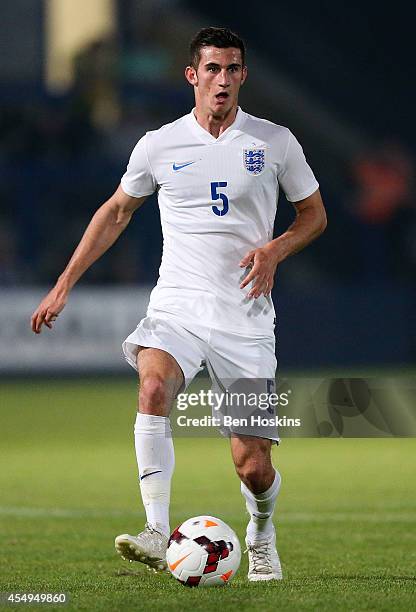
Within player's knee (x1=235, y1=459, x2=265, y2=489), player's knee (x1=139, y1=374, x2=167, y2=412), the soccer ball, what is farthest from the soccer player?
the soccer ball

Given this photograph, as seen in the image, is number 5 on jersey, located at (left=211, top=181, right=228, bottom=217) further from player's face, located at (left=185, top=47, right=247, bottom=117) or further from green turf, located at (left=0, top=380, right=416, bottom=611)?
green turf, located at (left=0, top=380, right=416, bottom=611)

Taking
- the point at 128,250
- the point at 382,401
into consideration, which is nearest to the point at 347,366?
the point at 128,250

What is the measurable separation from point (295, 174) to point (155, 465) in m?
1.35

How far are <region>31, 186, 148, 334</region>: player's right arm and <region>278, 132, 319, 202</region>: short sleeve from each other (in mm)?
637

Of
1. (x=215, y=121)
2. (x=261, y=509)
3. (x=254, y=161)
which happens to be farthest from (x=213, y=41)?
(x=261, y=509)

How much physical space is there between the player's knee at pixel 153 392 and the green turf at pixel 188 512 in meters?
0.71

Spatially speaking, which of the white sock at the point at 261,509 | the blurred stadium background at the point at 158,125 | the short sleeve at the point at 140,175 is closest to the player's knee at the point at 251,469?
the white sock at the point at 261,509

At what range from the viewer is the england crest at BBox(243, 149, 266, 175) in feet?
19.1

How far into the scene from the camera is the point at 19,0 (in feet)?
82.8

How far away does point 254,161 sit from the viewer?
5832 millimetres

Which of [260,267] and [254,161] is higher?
[254,161]

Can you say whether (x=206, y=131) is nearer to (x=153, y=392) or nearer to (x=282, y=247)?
(x=282, y=247)

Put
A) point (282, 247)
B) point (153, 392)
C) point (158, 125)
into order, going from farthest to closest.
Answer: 1. point (158, 125)
2. point (282, 247)
3. point (153, 392)

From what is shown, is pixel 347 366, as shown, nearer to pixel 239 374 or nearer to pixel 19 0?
pixel 19 0
